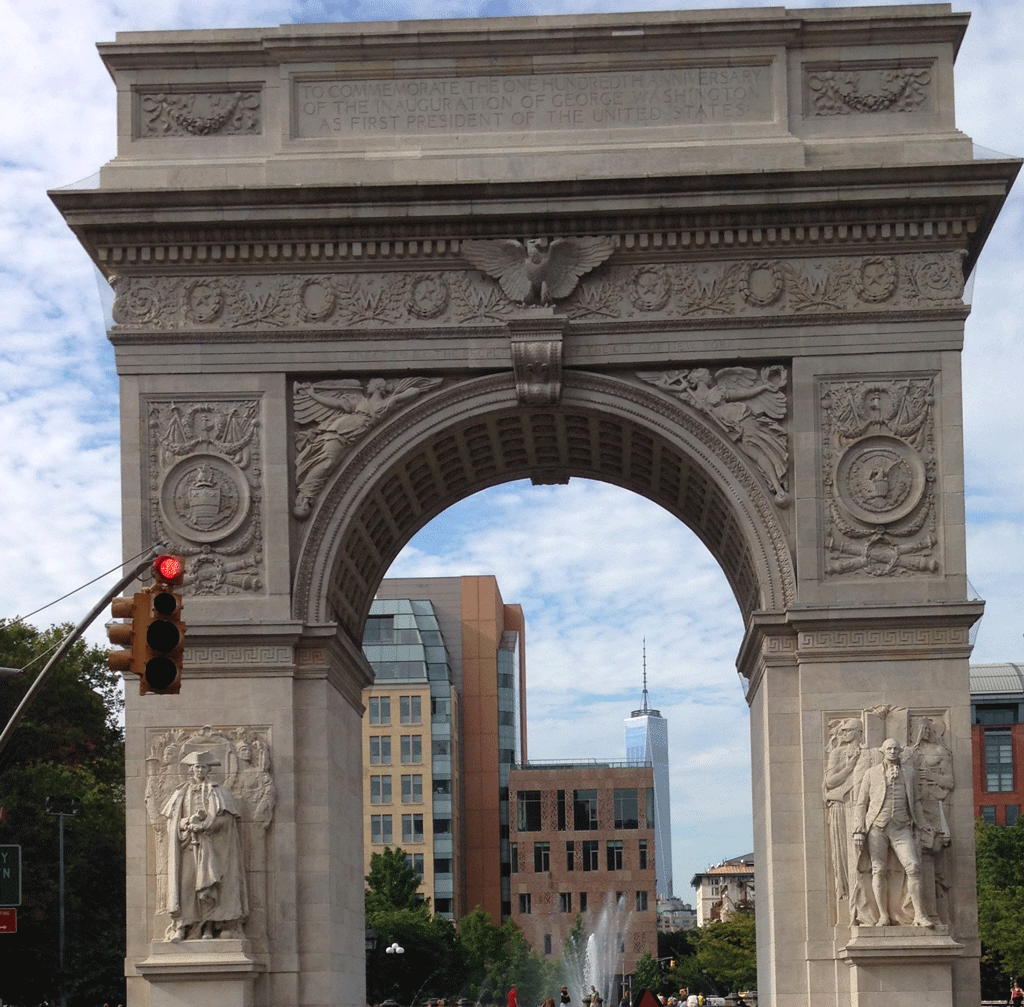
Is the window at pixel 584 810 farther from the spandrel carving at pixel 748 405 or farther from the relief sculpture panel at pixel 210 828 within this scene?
the relief sculpture panel at pixel 210 828

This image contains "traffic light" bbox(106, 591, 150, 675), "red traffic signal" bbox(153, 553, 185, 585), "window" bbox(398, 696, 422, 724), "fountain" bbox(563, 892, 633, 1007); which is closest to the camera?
"traffic light" bbox(106, 591, 150, 675)

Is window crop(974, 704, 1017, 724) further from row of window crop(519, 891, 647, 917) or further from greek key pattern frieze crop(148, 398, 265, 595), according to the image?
greek key pattern frieze crop(148, 398, 265, 595)

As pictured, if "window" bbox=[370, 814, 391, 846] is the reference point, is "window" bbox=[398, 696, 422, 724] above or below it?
above

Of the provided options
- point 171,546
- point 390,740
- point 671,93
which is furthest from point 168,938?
point 390,740

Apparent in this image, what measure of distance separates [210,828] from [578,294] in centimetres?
1053

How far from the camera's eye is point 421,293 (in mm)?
31766

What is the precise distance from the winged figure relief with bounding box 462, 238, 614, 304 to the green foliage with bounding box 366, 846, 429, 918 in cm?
6184

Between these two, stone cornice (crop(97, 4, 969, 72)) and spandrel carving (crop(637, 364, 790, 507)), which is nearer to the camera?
spandrel carving (crop(637, 364, 790, 507))

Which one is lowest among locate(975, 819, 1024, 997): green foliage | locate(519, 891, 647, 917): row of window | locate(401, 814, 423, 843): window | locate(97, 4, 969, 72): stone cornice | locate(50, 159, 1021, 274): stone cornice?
→ locate(519, 891, 647, 917): row of window

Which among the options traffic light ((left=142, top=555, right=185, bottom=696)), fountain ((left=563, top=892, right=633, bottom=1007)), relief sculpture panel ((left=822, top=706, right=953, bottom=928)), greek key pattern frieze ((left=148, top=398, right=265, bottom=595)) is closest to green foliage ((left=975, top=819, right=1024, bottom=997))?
fountain ((left=563, top=892, right=633, bottom=1007))

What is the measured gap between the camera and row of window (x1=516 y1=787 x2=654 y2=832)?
126875 mm

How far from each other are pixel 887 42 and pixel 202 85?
460 inches

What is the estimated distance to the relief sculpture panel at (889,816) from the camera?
29016 mm

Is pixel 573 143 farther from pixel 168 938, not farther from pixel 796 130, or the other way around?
pixel 168 938
